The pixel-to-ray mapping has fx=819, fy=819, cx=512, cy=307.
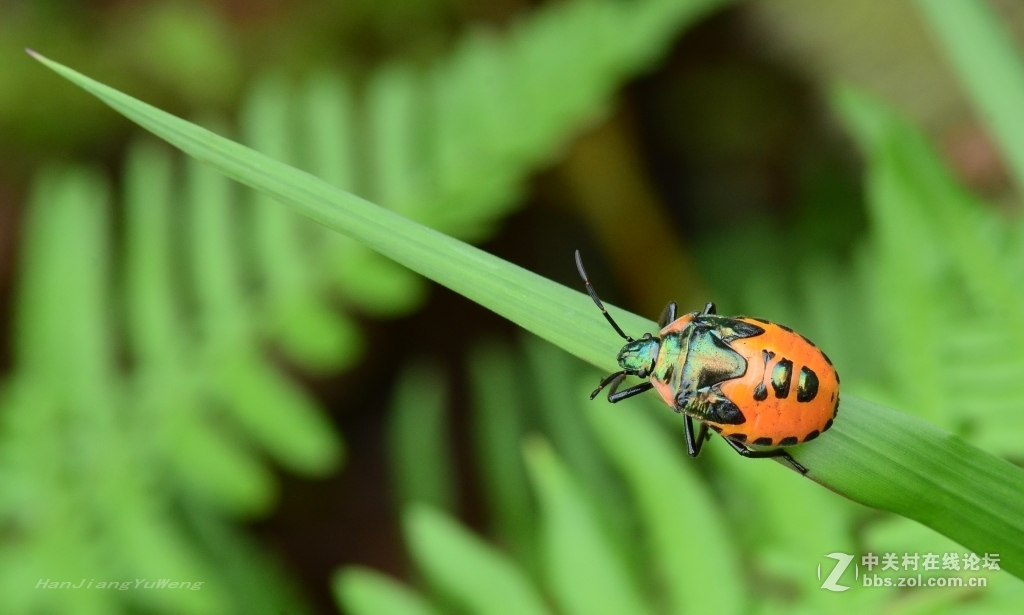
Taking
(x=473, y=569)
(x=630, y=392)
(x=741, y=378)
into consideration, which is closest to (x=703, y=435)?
(x=630, y=392)

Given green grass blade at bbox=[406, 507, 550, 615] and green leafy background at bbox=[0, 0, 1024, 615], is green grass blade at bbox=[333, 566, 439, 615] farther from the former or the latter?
green grass blade at bbox=[406, 507, 550, 615]

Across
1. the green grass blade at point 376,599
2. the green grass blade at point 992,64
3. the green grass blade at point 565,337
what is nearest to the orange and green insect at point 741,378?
the green grass blade at point 565,337

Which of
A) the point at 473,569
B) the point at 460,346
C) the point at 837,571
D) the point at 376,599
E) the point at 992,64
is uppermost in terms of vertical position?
the point at 460,346

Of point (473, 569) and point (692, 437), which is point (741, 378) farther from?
point (473, 569)

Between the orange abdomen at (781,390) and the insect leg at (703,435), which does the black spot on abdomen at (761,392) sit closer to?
the orange abdomen at (781,390)

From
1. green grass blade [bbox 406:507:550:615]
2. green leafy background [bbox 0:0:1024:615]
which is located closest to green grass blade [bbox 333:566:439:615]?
green leafy background [bbox 0:0:1024:615]

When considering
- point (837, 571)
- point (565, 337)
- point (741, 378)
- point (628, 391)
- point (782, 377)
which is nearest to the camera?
point (565, 337)
